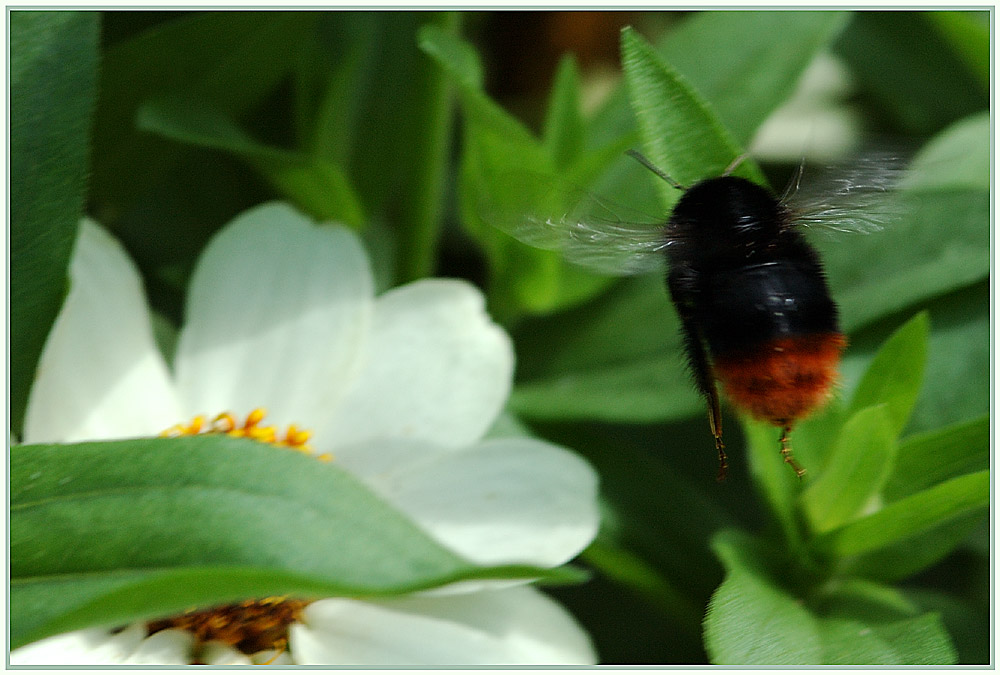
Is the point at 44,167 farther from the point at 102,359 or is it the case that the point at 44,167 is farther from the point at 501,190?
the point at 501,190

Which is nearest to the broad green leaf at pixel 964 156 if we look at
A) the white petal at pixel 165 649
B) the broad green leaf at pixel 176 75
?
the broad green leaf at pixel 176 75

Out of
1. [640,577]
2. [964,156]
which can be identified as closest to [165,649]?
[640,577]

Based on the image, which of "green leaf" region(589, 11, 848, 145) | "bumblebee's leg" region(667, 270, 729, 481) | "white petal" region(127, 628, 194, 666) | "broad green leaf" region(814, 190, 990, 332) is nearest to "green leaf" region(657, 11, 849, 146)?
"green leaf" region(589, 11, 848, 145)

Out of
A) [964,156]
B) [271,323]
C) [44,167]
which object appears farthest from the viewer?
[964,156]

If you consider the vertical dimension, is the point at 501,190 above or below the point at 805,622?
above

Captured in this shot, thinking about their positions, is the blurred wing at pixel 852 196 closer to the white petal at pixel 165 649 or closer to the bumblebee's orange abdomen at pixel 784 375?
the bumblebee's orange abdomen at pixel 784 375

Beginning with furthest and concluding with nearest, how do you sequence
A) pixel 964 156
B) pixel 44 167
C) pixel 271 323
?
pixel 964 156 → pixel 271 323 → pixel 44 167

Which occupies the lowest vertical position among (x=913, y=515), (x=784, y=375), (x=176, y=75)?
(x=913, y=515)

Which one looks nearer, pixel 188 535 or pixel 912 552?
pixel 188 535
